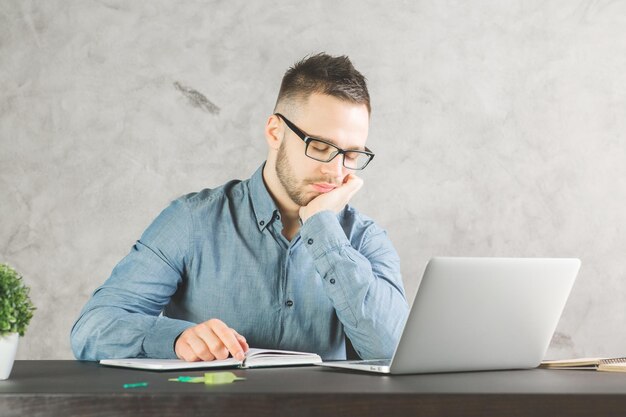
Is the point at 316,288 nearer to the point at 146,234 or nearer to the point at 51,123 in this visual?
the point at 146,234

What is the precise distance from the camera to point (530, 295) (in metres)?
1.32

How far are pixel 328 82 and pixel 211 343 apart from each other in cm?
86

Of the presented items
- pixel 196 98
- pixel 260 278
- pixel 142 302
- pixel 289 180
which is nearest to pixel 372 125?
pixel 196 98

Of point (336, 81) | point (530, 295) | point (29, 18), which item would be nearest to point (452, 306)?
point (530, 295)

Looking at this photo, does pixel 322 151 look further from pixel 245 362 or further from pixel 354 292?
pixel 245 362

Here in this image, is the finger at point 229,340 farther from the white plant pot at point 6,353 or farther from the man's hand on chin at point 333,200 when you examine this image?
the man's hand on chin at point 333,200

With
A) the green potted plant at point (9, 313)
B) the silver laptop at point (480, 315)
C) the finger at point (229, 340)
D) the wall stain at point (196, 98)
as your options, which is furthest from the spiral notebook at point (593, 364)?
the wall stain at point (196, 98)

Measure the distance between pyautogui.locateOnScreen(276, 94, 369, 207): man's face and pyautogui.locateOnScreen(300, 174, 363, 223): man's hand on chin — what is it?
3cm

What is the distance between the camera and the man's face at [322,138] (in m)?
1.98

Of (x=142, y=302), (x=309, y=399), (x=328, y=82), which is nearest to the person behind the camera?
(x=309, y=399)

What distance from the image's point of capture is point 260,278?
1.97 metres

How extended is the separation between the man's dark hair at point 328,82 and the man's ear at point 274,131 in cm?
6

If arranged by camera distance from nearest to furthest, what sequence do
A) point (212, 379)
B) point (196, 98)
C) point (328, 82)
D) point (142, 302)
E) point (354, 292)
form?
point (212, 379) → point (354, 292) → point (142, 302) → point (328, 82) → point (196, 98)

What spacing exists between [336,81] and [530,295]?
90 cm
